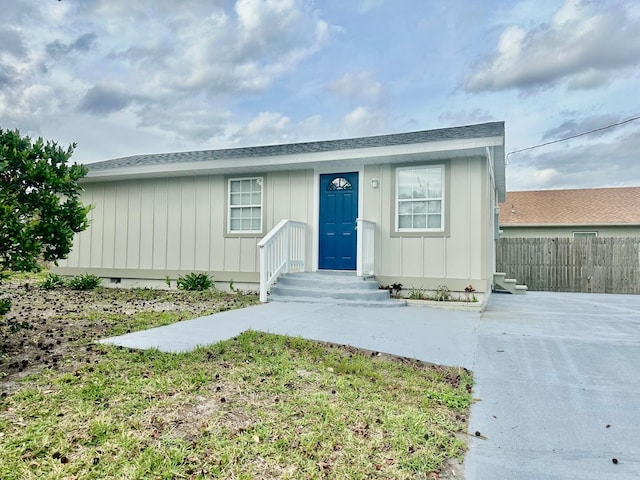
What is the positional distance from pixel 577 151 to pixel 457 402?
21922 mm

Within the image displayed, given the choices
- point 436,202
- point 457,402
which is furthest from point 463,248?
point 457,402

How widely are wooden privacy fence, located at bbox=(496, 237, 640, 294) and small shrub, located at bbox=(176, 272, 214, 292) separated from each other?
9148mm

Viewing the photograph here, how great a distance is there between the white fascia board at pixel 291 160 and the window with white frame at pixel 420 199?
1.56ft

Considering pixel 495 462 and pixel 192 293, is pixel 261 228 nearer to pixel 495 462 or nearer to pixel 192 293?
pixel 192 293

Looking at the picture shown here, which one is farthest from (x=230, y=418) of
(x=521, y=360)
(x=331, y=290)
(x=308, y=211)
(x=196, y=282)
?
(x=196, y=282)

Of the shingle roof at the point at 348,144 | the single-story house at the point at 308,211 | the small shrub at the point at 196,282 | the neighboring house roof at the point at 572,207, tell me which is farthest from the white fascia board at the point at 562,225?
the small shrub at the point at 196,282

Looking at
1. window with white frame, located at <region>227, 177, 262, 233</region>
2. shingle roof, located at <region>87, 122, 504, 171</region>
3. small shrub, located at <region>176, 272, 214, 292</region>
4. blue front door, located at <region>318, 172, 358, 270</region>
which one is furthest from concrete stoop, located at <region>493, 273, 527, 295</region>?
small shrub, located at <region>176, 272, 214, 292</region>

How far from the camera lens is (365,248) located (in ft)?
25.7

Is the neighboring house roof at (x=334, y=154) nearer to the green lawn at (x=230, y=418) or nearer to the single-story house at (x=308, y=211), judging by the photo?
the single-story house at (x=308, y=211)

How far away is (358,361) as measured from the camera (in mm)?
3791

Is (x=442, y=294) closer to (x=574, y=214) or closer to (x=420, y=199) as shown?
(x=420, y=199)

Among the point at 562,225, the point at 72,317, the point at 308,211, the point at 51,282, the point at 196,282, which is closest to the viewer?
the point at 72,317

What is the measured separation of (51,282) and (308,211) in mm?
6226

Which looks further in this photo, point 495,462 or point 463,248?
point 463,248
